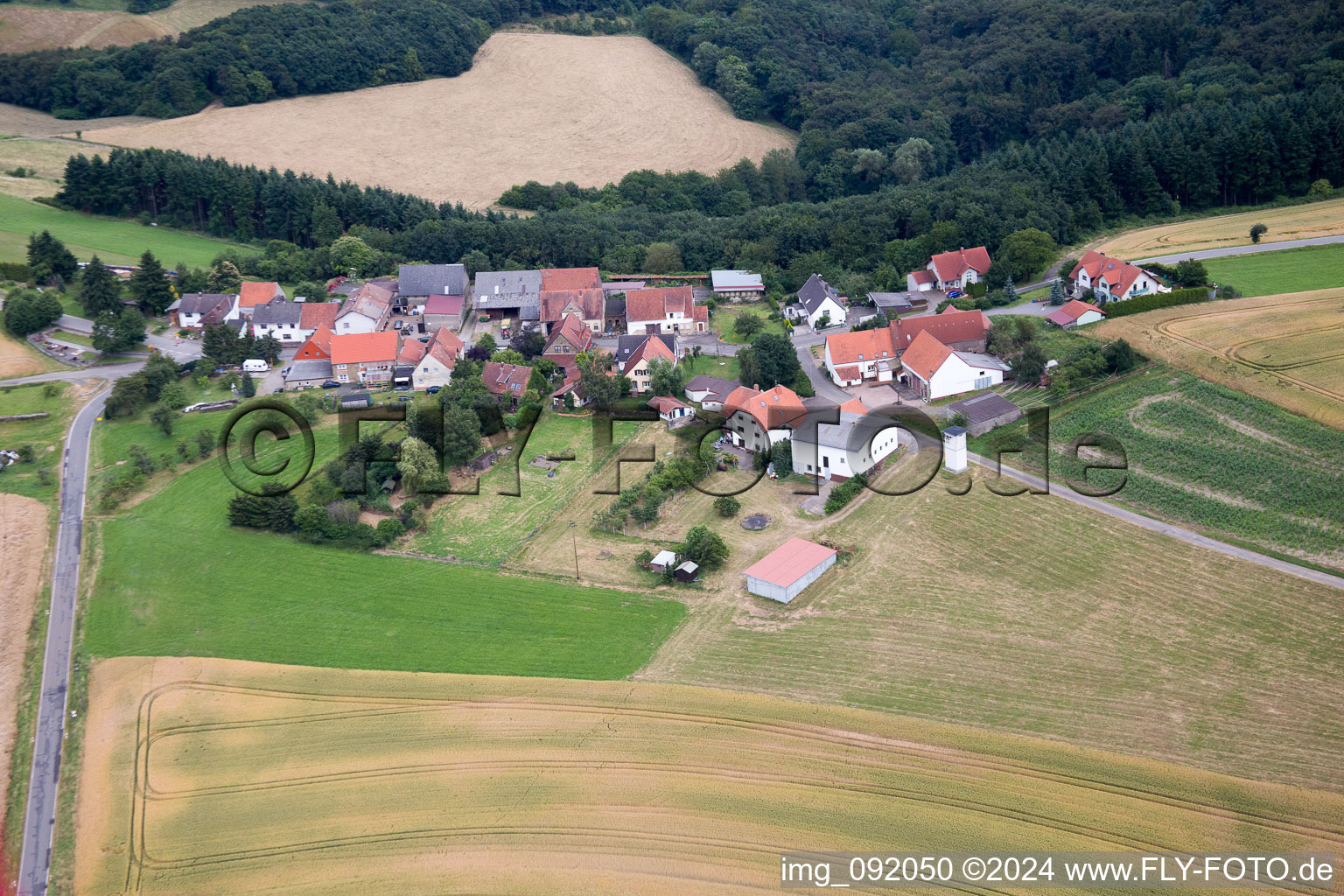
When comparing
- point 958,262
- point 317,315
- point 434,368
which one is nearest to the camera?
point 434,368

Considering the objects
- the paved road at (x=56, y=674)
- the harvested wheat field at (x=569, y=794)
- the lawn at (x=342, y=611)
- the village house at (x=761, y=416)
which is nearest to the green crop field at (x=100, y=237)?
the paved road at (x=56, y=674)

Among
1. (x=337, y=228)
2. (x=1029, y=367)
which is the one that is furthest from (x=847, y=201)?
(x=337, y=228)

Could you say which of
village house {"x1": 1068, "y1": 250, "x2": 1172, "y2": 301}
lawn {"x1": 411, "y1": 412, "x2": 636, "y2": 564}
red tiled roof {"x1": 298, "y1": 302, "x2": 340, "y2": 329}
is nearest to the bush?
lawn {"x1": 411, "y1": 412, "x2": 636, "y2": 564}

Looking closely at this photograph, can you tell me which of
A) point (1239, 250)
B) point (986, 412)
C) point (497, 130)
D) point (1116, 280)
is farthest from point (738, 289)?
point (497, 130)

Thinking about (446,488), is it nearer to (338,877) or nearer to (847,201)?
(338,877)

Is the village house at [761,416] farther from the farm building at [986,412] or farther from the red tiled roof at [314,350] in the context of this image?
the red tiled roof at [314,350]

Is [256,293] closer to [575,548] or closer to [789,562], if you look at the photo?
[575,548]

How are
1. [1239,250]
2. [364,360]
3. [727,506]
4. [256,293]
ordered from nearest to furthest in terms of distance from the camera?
[727,506]
[364,360]
[1239,250]
[256,293]
